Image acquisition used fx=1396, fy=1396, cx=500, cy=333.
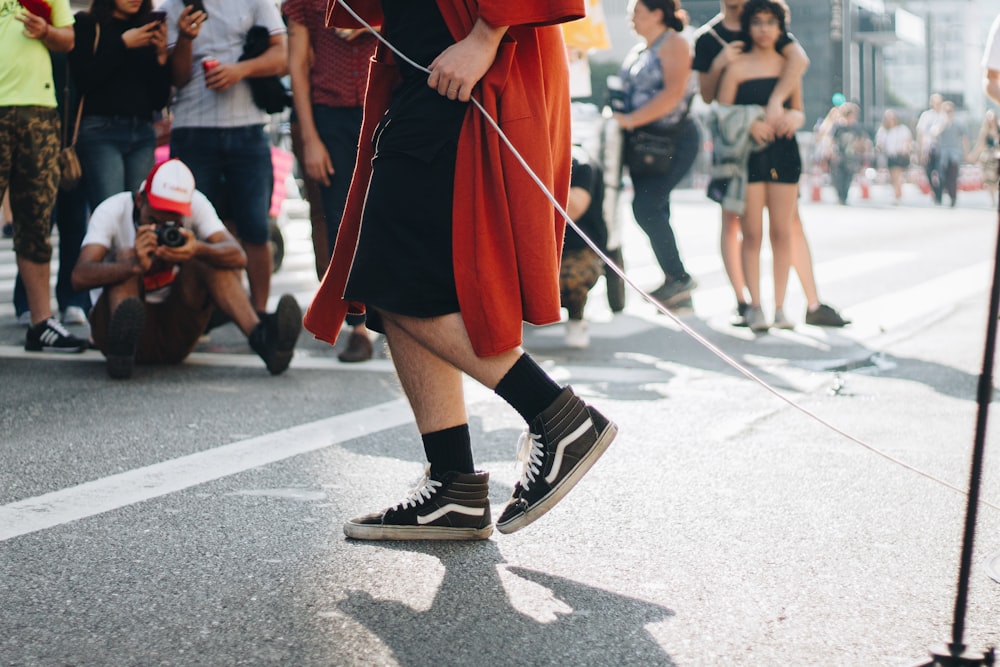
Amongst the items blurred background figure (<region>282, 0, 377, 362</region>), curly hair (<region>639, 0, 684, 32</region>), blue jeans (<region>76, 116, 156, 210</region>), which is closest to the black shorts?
blurred background figure (<region>282, 0, 377, 362</region>)

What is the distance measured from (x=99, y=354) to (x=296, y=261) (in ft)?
14.9

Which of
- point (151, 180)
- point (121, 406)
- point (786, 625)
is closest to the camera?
point (786, 625)

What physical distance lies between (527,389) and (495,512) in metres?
0.52

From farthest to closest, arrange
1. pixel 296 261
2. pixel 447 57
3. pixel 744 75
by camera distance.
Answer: pixel 296 261
pixel 744 75
pixel 447 57

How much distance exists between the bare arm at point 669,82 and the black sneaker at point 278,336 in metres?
2.81

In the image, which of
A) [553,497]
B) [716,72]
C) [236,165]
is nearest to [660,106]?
[716,72]

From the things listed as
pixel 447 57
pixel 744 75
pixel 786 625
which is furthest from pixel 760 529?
pixel 744 75

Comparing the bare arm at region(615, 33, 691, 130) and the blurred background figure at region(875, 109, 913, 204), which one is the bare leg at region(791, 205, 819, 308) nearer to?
the bare arm at region(615, 33, 691, 130)

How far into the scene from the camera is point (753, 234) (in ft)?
24.1

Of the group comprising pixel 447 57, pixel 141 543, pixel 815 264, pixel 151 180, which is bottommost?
pixel 815 264

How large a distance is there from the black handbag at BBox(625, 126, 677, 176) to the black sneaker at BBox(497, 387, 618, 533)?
4.81m

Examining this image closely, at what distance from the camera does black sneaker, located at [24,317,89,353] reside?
6.34 m

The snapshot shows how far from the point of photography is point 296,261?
10844 millimetres

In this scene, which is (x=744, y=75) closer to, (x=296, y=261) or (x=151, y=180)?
(x=151, y=180)
